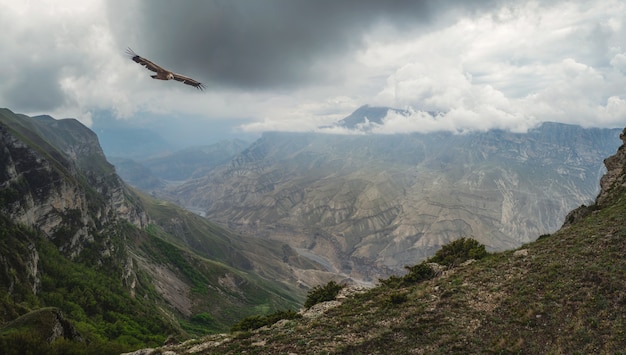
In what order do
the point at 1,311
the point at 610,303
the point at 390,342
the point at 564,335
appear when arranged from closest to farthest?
the point at 564,335 < the point at 610,303 < the point at 390,342 < the point at 1,311

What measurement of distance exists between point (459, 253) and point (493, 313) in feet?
57.8

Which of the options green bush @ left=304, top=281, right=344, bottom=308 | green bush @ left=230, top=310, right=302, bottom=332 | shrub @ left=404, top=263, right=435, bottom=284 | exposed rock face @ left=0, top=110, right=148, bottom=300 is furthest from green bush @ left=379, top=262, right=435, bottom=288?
exposed rock face @ left=0, top=110, right=148, bottom=300

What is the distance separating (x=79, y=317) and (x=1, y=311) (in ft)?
175

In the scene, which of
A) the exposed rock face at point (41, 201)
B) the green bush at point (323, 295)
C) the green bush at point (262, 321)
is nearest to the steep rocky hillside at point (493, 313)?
the green bush at point (323, 295)

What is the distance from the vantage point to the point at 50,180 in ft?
398

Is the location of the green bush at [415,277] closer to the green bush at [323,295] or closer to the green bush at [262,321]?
the green bush at [323,295]

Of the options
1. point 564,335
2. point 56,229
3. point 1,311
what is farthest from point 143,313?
point 564,335

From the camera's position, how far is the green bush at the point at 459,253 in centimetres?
3928

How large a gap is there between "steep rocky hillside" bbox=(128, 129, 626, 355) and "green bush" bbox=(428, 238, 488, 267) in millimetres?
3918

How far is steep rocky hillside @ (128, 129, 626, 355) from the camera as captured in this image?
20.4 m

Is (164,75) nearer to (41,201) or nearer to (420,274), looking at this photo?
(420,274)

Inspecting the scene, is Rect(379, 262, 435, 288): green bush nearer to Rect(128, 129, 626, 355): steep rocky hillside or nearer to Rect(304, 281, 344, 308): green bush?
Rect(128, 129, 626, 355): steep rocky hillside

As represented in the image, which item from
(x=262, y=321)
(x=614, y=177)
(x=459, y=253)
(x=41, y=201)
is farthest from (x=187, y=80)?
(x=41, y=201)

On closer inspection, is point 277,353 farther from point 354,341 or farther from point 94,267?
point 94,267
